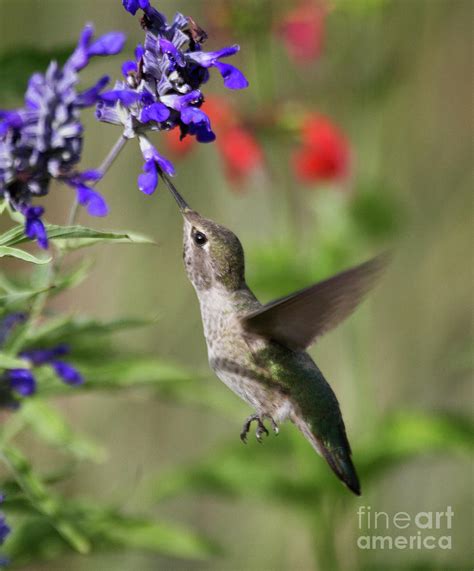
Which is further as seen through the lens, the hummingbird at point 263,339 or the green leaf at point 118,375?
the green leaf at point 118,375

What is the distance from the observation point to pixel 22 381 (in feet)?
7.69

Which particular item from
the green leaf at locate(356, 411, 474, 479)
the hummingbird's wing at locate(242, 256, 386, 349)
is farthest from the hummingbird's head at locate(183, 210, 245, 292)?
the green leaf at locate(356, 411, 474, 479)

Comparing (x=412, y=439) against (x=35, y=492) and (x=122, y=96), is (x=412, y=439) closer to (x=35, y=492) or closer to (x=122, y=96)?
(x=35, y=492)

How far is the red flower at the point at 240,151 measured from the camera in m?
4.56

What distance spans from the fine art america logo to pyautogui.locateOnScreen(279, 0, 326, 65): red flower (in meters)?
2.46

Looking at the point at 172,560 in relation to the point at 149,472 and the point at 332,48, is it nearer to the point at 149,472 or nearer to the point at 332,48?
the point at 149,472

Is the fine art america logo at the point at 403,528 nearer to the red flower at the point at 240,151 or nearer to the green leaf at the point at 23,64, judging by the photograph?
the red flower at the point at 240,151

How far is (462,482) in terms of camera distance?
5746 mm

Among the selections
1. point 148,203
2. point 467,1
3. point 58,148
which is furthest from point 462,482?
point 58,148

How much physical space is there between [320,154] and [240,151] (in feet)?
1.33

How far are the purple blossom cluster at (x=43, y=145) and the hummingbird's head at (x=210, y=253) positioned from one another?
56 cm

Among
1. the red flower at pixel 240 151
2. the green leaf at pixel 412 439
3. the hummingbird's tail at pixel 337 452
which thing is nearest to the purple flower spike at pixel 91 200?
the hummingbird's tail at pixel 337 452

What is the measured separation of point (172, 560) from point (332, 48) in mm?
3594

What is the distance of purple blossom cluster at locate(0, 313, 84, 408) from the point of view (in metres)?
2.34
